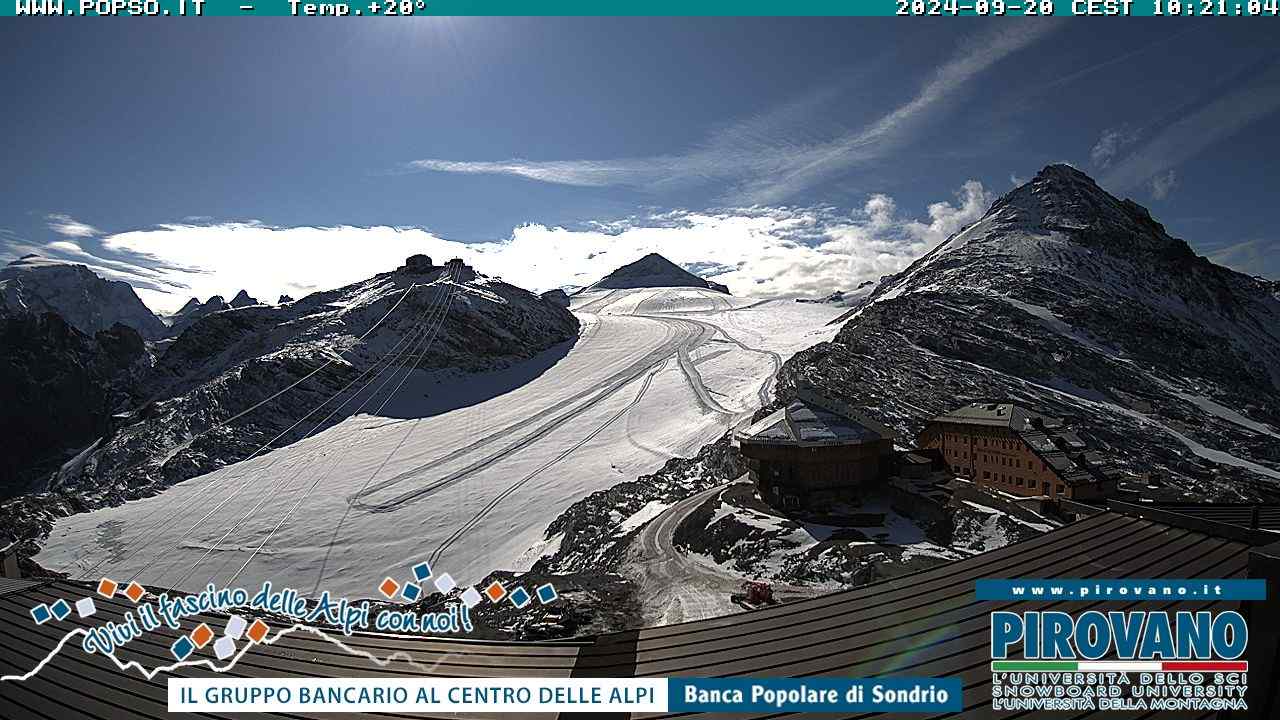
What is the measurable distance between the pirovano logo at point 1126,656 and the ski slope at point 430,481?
1157 inches

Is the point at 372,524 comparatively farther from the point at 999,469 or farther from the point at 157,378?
the point at 157,378

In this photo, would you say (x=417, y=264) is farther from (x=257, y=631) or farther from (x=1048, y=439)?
(x=257, y=631)

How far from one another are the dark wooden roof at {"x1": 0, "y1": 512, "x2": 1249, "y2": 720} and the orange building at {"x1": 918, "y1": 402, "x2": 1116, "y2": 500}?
2629 cm

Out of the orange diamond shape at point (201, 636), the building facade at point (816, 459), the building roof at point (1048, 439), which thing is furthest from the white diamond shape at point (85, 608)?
the building roof at point (1048, 439)

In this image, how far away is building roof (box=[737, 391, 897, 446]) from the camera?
93.7 ft

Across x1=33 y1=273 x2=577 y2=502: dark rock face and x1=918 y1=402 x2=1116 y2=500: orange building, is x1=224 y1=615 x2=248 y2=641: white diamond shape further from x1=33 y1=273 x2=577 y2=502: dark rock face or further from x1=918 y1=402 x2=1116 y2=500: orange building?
x1=33 y1=273 x2=577 y2=502: dark rock face

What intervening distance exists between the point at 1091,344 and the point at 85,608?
96.8 metres

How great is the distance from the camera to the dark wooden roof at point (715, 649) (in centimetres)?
732

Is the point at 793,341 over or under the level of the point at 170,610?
over

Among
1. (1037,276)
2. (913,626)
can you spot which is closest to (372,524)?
(913,626)

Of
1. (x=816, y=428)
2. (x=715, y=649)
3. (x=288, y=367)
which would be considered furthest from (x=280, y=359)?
(x=715, y=649)

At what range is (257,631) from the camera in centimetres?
816

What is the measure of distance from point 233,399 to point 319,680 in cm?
6979

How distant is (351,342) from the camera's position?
263 feet
